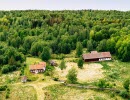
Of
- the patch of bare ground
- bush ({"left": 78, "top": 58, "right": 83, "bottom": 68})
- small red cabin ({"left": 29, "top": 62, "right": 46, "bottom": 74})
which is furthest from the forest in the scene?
bush ({"left": 78, "top": 58, "right": 83, "bottom": 68})

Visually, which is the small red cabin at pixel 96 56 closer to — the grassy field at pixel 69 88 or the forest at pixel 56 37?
the grassy field at pixel 69 88

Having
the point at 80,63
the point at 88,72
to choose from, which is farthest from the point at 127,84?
the point at 80,63

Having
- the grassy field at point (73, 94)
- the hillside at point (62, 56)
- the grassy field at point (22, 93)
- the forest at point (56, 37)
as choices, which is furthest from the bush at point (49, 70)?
the grassy field at point (22, 93)

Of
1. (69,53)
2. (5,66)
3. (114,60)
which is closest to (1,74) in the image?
(5,66)

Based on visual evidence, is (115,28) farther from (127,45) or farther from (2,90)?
(2,90)

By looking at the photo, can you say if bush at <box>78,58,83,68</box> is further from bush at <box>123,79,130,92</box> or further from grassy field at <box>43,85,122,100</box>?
bush at <box>123,79,130,92</box>
